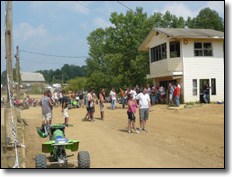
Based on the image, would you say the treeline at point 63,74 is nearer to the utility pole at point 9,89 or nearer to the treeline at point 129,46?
the treeline at point 129,46

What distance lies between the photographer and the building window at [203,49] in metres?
28.4

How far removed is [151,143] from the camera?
12.8 meters

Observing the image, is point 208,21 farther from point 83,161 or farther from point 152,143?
point 83,161

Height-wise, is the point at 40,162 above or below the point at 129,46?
below

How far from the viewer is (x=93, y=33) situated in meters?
69.8

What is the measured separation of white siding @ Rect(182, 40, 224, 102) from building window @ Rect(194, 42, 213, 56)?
310 mm

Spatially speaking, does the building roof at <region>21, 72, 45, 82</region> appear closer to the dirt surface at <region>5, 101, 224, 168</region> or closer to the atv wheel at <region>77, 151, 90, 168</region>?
the dirt surface at <region>5, 101, 224, 168</region>

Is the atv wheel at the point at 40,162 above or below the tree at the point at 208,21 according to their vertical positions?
below

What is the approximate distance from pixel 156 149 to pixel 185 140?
2.22m

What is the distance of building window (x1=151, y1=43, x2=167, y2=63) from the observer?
29.9 meters

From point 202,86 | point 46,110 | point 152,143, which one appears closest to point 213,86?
point 202,86

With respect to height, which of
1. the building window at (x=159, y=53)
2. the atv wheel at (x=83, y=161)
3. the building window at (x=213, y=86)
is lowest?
the atv wheel at (x=83, y=161)

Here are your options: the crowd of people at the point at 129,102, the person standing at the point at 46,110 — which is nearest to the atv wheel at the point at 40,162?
the crowd of people at the point at 129,102

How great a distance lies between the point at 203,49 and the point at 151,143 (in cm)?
1738
